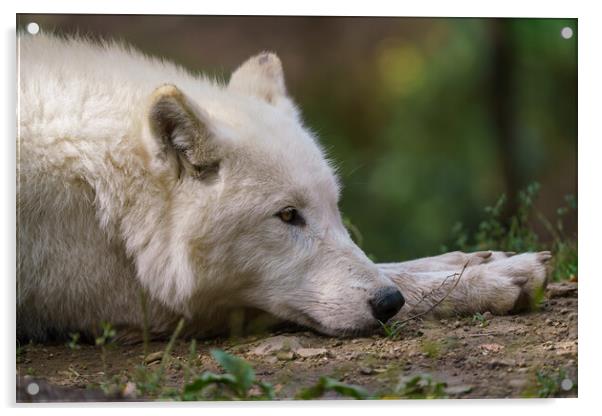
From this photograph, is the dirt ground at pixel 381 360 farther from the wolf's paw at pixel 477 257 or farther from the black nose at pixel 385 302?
the wolf's paw at pixel 477 257

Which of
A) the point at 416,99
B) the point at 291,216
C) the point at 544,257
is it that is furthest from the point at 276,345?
the point at 416,99

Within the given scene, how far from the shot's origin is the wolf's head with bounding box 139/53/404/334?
14.8 feet

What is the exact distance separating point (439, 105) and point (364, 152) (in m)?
0.69

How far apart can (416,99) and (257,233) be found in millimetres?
2008

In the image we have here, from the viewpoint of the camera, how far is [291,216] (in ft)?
15.4

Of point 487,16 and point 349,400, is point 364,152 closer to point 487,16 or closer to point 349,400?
point 487,16

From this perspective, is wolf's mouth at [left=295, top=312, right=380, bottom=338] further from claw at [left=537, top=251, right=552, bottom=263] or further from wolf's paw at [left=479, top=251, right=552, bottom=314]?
claw at [left=537, top=251, right=552, bottom=263]

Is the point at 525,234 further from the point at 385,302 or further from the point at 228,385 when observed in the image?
the point at 228,385

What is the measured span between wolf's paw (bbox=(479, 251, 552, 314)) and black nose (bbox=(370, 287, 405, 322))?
603 mm

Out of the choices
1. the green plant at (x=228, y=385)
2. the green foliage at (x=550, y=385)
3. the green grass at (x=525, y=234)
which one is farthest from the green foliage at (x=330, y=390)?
the green grass at (x=525, y=234)

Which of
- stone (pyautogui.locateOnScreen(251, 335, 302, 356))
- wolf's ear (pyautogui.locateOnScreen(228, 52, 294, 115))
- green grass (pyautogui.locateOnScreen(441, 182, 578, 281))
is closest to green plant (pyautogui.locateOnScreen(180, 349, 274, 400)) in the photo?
stone (pyautogui.locateOnScreen(251, 335, 302, 356))

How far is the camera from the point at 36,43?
4.80 metres

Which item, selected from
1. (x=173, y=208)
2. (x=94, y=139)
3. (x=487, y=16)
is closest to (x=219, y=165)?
(x=173, y=208)

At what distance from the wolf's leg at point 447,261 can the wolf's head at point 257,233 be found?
0.59 m
